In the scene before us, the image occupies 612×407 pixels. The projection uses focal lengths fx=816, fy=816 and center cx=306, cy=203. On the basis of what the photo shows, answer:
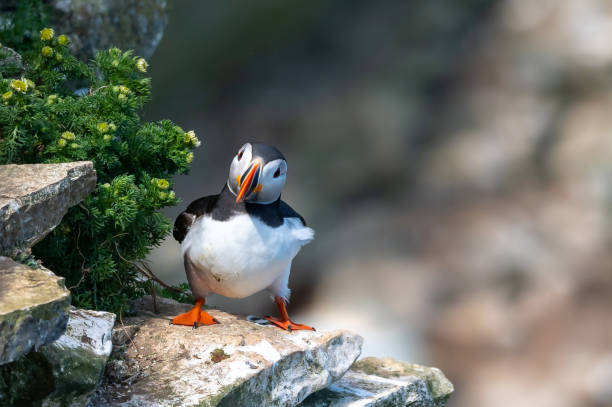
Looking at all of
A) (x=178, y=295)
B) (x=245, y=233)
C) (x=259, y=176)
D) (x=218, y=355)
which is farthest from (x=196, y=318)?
(x=178, y=295)

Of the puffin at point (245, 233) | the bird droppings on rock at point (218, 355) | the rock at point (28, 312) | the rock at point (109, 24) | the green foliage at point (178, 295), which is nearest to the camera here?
the rock at point (28, 312)

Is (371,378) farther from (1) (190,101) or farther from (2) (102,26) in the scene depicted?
(1) (190,101)

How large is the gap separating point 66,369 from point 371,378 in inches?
64.3

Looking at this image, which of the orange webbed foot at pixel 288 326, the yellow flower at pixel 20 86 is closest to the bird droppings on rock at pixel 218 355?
the orange webbed foot at pixel 288 326

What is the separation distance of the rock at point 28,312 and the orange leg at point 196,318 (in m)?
0.93

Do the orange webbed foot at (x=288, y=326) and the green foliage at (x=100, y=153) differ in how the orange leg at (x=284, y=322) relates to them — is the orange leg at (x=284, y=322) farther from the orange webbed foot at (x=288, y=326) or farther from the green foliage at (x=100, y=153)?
the green foliage at (x=100, y=153)

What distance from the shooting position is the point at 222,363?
2846mm

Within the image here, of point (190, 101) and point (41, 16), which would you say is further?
point (190, 101)

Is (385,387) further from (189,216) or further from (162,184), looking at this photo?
(162,184)

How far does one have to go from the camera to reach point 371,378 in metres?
3.66

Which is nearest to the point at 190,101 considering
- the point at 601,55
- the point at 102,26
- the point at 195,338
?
the point at 601,55

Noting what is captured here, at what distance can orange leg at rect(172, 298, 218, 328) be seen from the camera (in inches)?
124

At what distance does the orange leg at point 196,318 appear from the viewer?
315 cm

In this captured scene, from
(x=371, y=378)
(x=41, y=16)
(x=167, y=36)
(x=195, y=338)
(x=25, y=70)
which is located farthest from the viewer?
(x=167, y=36)
